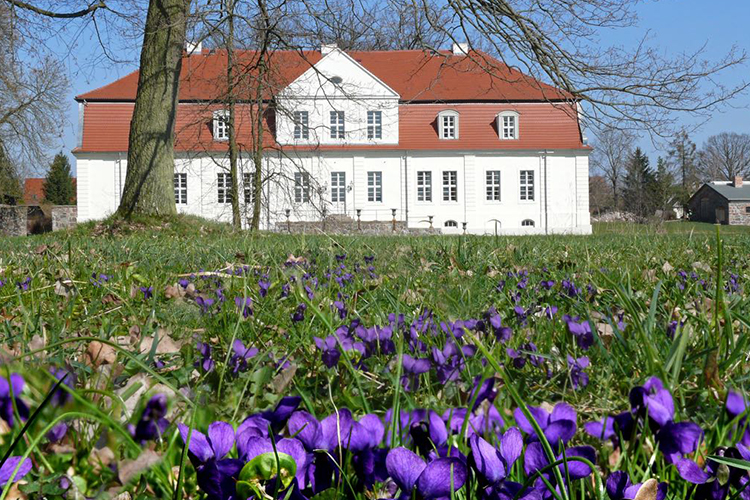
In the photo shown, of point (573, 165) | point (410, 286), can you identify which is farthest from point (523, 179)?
point (410, 286)

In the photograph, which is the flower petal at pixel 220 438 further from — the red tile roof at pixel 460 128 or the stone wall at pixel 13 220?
the stone wall at pixel 13 220

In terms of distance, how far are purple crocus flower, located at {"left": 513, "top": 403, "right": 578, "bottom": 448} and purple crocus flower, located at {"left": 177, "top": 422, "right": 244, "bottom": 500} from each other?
31 cm

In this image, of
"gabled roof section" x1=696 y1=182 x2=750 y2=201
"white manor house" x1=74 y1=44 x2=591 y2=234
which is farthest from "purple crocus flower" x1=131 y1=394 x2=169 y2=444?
"gabled roof section" x1=696 y1=182 x2=750 y2=201

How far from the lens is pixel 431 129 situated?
118 feet

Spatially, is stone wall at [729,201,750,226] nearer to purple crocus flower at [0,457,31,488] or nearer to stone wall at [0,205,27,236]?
stone wall at [0,205,27,236]

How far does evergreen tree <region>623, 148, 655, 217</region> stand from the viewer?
51.4m

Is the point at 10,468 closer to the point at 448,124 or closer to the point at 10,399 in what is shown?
the point at 10,399

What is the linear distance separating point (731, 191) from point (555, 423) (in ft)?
235

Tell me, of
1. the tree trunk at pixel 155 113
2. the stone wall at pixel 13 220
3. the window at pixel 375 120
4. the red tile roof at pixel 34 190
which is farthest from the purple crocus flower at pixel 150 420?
the red tile roof at pixel 34 190

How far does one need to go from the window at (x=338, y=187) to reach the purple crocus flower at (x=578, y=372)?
3419 cm

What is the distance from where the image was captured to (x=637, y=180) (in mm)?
55781

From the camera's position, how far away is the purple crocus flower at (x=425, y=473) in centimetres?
60

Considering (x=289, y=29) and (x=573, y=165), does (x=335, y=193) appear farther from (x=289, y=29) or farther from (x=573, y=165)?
(x=289, y=29)

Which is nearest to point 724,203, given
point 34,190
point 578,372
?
point 34,190
